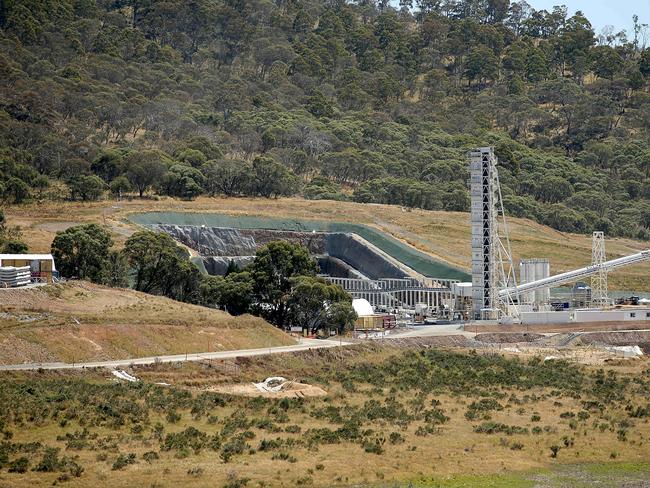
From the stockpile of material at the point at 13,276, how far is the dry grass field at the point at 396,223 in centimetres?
2718

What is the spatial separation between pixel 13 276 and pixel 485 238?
3440 centimetres

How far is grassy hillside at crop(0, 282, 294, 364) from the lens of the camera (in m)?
58.4

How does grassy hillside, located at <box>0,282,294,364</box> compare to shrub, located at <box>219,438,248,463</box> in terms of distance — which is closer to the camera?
shrub, located at <box>219,438,248,463</box>

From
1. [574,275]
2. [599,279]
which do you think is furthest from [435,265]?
[599,279]

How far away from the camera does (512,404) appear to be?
58750 millimetres

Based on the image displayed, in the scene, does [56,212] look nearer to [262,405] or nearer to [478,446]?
[262,405]

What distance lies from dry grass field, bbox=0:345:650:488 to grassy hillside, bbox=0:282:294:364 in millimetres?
3642

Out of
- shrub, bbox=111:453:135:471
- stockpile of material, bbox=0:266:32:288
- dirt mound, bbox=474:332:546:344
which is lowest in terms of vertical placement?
dirt mound, bbox=474:332:546:344

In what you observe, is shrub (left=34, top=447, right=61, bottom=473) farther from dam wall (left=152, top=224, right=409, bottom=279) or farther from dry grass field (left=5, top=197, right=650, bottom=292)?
dam wall (left=152, top=224, right=409, bottom=279)

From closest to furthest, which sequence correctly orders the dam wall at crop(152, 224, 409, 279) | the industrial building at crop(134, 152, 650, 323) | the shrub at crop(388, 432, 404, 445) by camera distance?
the shrub at crop(388, 432, 404, 445)
the industrial building at crop(134, 152, 650, 323)
the dam wall at crop(152, 224, 409, 279)

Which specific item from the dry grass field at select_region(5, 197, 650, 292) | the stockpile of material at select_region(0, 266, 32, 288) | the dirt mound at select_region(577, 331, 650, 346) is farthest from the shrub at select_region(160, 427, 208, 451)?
the dry grass field at select_region(5, 197, 650, 292)

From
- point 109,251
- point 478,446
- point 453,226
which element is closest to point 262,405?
point 478,446

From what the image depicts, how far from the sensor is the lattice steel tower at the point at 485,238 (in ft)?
289

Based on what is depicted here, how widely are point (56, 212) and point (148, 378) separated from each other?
58498 mm
